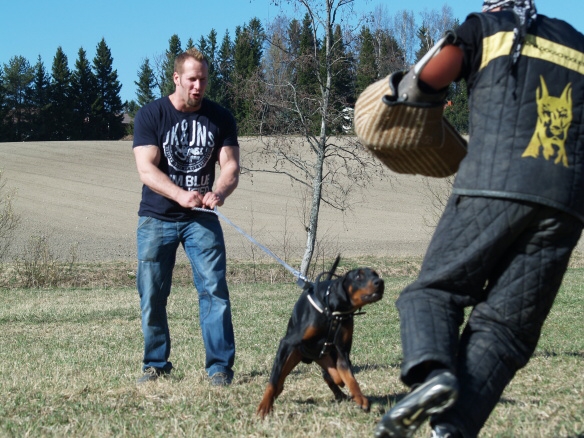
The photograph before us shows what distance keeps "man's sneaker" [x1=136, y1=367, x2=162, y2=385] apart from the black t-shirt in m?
1.04

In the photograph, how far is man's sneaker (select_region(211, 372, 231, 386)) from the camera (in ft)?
16.7

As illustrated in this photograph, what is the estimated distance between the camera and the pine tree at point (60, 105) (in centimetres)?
6962

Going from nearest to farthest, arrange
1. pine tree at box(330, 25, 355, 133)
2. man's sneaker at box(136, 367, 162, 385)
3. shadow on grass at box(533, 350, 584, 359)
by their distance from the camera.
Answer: man's sneaker at box(136, 367, 162, 385)
shadow on grass at box(533, 350, 584, 359)
pine tree at box(330, 25, 355, 133)

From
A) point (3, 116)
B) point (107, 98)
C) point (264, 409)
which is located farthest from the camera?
point (107, 98)

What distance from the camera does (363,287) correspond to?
4.26 metres

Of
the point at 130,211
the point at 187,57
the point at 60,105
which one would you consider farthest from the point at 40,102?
the point at 187,57

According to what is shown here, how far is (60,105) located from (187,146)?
225 ft

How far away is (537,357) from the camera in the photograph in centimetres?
599

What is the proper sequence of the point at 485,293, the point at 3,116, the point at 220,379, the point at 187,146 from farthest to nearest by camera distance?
the point at 3,116 < the point at 187,146 < the point at 220,379 < the point at 485,293

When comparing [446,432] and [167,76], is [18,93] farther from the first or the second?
[446,432]

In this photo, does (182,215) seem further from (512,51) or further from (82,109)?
(82,109)

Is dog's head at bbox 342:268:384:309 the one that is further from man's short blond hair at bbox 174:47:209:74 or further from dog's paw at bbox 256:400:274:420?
man's short blond hair at bbox 174:47:209:74

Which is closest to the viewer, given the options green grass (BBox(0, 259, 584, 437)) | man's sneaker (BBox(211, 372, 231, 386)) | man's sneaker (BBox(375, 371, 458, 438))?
man's sneaker (BBox(375, 371, 458, 438))

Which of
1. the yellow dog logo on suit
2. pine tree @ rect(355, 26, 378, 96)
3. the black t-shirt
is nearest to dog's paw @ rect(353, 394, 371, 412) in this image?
the black t-shirt
